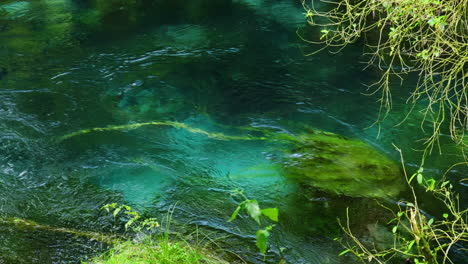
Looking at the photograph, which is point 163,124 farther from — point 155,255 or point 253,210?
point 253,210

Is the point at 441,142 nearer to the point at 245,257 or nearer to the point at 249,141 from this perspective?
the point at 249,141

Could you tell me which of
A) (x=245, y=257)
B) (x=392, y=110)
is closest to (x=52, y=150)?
(x=245, y=257)

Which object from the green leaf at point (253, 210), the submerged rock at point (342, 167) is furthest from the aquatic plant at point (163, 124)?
the green leaf at point (253, 210)

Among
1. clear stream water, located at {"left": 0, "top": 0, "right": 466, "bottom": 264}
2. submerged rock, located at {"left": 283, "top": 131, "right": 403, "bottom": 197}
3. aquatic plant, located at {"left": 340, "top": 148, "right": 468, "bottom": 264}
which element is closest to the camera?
aquatic plant, located at {"left": 340, "top": 148, "right": 468, "bottom": 264}

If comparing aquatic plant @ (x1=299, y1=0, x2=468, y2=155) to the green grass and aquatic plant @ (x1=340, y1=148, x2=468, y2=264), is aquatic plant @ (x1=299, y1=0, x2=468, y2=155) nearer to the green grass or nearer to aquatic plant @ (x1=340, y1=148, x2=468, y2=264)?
aquatic plant @ (x1=340, y1=148, x2=468, y2=264)

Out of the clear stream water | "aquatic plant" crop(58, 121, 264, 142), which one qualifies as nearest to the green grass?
the clear stream water

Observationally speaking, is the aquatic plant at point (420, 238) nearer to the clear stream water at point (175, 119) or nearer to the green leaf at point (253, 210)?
the clear stream water at point (175, 119)

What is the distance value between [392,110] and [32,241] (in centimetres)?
472

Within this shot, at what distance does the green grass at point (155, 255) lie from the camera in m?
2.90

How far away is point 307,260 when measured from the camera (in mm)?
3500

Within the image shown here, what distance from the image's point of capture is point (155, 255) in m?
2.92

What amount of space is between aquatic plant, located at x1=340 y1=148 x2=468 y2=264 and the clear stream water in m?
0.25

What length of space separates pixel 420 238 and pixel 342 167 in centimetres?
196

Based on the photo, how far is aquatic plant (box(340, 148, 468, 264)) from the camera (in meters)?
2.62
